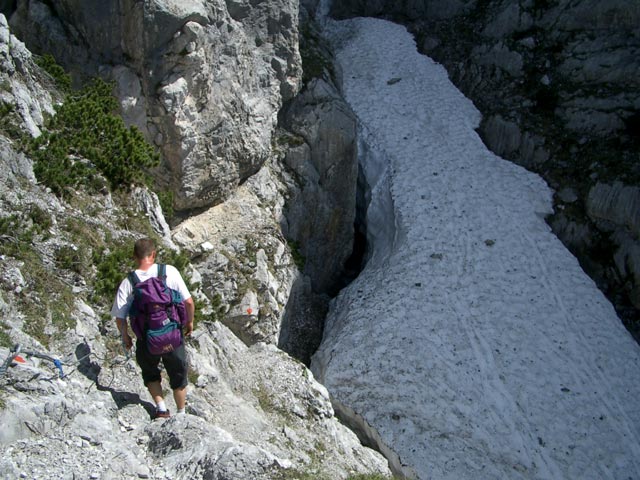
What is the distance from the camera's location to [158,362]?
22.7 feet

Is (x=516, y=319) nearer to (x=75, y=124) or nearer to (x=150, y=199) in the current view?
(x=150, y=199)

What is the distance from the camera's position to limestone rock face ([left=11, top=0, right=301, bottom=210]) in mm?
11906

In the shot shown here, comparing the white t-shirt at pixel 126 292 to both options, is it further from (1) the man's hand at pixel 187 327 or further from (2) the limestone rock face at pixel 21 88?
(2) the limestone rock face at pixel 21 88

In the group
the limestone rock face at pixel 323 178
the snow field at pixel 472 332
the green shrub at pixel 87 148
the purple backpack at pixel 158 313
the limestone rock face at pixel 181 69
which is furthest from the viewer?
the limestone rock face at pixel 323 178

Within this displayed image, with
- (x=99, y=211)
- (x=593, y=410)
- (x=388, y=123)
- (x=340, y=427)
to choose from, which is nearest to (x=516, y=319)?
(x=593, y=410)

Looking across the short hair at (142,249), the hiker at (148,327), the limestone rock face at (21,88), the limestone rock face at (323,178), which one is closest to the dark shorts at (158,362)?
the hiker at (148,327)

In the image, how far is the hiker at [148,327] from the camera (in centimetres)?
661

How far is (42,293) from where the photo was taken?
7402 mm

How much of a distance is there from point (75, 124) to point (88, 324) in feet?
13.4

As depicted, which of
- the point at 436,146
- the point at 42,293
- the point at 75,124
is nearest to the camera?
the point at 42,293

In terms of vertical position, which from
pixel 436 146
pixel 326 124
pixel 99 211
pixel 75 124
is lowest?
pixel 99 211

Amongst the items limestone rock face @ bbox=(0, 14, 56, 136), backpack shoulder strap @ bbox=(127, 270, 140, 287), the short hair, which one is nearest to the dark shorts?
backpack shoulder strap @ bbox=(127, 270, 140, 287)

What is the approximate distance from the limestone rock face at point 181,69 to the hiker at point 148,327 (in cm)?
632

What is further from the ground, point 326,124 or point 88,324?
point 326,124
